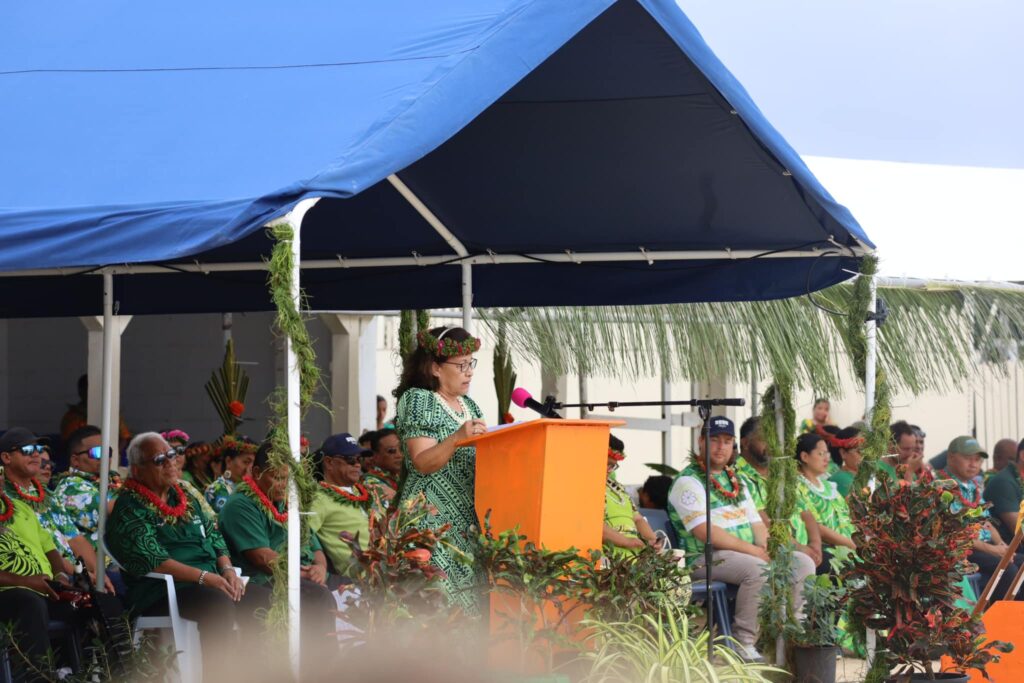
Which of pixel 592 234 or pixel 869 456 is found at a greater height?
pixel 592 234

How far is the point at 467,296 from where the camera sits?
730 centimetres

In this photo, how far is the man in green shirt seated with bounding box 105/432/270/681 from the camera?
6.18 m

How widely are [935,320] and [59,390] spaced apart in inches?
372

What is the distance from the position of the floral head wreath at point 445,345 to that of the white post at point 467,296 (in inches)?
69.7

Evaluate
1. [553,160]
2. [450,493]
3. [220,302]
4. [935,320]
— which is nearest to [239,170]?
[450,493]

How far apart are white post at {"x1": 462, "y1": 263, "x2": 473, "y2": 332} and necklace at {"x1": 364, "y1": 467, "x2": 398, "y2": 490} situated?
115 cm

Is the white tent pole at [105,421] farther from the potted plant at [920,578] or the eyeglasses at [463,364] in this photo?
the potted plant at [920,578]

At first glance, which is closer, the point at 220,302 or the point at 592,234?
the point at 592,234

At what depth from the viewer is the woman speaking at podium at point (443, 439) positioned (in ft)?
16.9

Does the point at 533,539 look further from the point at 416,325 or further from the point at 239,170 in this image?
the point at 416,325

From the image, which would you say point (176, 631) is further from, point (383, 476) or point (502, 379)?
point (502, 379)

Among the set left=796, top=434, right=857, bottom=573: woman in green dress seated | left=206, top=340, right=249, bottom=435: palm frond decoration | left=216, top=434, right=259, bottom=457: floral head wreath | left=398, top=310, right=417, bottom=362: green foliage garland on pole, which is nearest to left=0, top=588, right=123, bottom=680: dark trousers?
left=216, top=434, right=259, bottom=457: floral head wreath

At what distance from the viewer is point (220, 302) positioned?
7805mm

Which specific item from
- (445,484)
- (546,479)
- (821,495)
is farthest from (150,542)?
(821,495)
